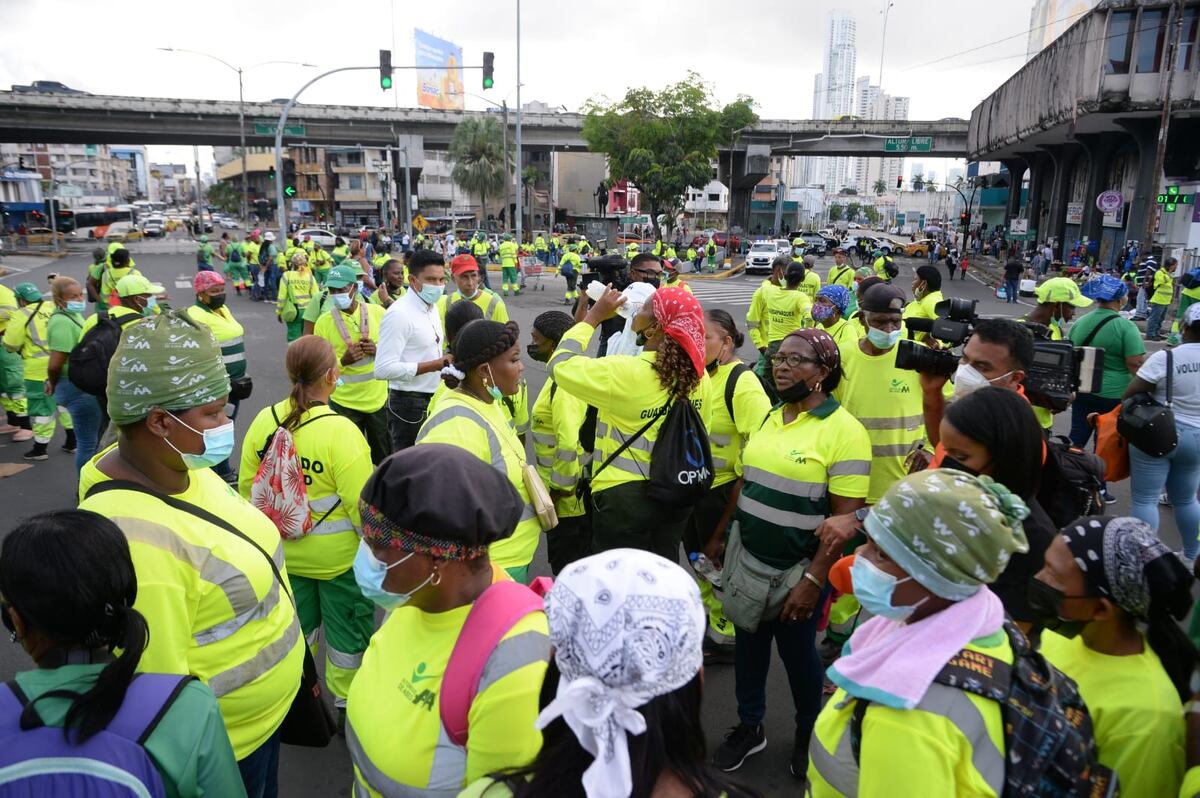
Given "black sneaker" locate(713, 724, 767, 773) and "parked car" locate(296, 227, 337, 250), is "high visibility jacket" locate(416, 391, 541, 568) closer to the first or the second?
"black sneaker" locate(713, 724, 767, 773)

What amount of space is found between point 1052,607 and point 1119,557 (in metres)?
0.27

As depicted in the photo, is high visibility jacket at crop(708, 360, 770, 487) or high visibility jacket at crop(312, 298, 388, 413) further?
high visibility jacket at crop(312, 298, 388, 413)

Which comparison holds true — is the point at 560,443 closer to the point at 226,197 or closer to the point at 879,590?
the point at 879,590

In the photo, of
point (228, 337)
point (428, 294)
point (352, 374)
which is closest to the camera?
point (428, 294)

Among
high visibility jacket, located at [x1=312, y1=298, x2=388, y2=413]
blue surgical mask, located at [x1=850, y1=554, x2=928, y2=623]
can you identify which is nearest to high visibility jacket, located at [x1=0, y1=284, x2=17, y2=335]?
high visibility jacket, located at [x1=312, y1=298, x2=388, y2=413]

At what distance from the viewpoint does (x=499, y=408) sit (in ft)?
11.0

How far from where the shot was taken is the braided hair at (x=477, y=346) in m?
3.23

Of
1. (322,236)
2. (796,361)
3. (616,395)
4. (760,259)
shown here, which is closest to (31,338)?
(616,395)

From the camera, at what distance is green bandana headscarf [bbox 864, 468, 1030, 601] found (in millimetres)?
1631

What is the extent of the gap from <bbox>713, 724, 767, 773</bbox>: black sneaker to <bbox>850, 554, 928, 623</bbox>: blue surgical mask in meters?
2.05

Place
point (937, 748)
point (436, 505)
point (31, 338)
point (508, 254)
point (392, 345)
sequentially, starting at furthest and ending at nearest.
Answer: point (508, 254) < point (31, 338) < point (392, 345) < point (436, 505) < point (937, 748)

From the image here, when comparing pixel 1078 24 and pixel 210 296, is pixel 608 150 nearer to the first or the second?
pixel 1078 24

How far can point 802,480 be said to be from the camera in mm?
3207

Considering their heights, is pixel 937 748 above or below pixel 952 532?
below
